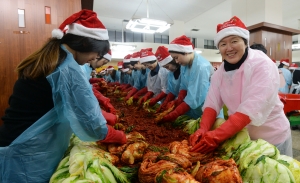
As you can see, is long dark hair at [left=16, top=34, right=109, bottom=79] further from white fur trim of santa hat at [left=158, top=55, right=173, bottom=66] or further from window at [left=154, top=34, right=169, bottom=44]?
window at [left=154, top=34, right=169, bottom=44]


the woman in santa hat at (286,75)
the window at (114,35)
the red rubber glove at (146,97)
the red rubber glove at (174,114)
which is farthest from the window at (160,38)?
the red rubber glove at (174,114)

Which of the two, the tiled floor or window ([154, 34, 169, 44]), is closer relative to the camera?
the tiled floor

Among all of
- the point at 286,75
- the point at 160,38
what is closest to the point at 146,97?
the point at 286,75

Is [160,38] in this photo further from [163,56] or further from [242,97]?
[242,97]

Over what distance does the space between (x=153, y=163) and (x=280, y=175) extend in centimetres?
58

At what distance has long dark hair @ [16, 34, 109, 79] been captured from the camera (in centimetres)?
117

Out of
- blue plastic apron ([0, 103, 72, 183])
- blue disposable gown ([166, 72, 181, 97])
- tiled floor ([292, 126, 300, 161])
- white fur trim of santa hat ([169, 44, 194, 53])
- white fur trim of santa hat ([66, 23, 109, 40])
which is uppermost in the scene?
white fur trim of santa hat ([169, 44, 194, 53])

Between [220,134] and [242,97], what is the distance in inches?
15.4

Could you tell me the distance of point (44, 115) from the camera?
3.84 ft

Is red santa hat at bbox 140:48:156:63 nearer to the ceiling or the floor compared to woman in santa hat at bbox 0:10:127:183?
nearer to the ceiling

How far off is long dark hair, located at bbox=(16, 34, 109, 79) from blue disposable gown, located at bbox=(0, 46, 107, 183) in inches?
2.0

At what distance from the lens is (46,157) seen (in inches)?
47.7

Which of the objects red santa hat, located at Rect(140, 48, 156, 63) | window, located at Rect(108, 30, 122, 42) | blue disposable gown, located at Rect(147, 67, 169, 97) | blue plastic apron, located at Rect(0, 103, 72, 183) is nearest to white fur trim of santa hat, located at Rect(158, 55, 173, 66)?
blue disposable gown, located at Rect(147, 67, 169, 97)

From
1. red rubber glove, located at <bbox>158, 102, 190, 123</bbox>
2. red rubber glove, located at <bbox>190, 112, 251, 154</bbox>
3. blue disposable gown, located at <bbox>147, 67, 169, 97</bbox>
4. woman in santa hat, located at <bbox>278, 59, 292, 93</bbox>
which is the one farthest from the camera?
woman in santa hat, located at <bbox>278, 59, 292, 93</bbox>
